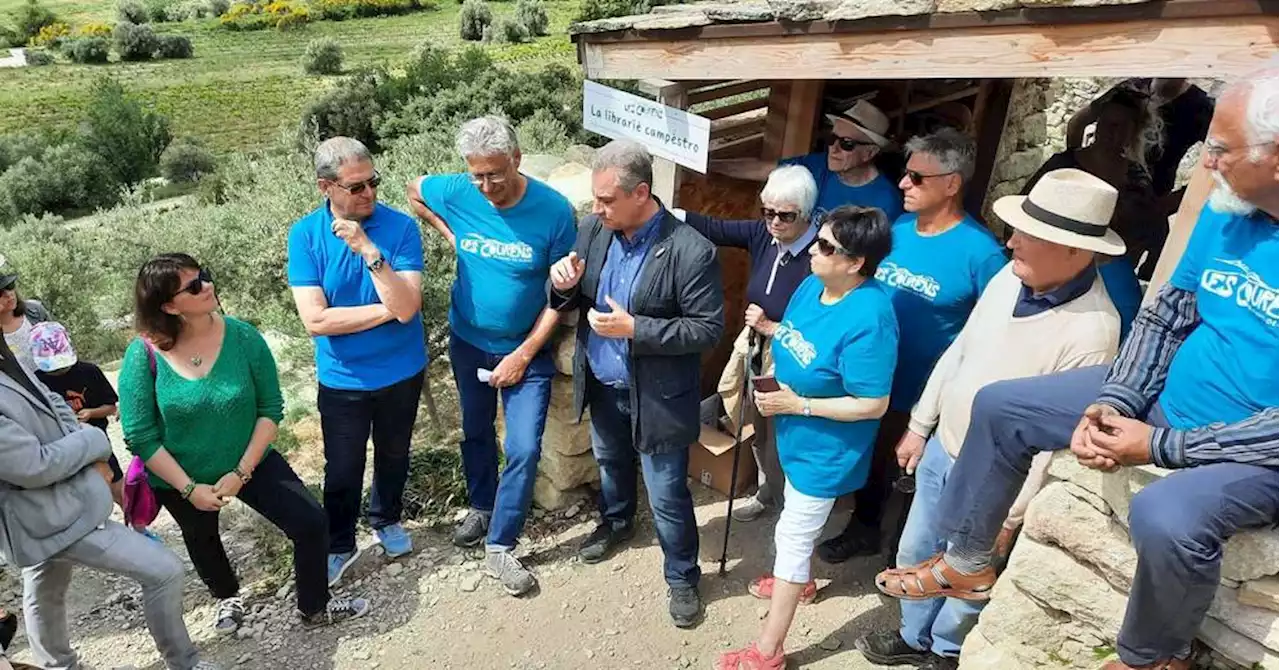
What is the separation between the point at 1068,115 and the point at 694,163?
5277 millimetres

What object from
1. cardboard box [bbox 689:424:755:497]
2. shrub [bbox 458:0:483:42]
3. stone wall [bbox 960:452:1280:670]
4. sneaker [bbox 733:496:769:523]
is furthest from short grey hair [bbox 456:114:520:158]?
shrub [bbox 458:0:483:42]

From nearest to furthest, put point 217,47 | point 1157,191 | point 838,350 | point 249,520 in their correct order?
point 838,350
point 1157,191
point 249,520
point 217,47

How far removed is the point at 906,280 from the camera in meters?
3.48

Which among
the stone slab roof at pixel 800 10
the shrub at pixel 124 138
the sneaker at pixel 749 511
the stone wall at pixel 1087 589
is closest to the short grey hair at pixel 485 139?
the stone slab roof at pixel 800 10

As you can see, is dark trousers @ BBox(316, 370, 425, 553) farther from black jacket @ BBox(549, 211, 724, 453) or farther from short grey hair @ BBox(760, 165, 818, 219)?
short grey hair @ BBox(760, 165, 818, 219)

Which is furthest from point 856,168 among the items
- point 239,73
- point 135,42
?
point 135,42

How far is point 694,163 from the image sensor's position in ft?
13.5

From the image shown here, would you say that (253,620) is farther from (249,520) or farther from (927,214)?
(927,214)

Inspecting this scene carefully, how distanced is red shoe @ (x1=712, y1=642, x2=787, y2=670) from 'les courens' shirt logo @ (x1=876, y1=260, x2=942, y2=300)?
1609mm

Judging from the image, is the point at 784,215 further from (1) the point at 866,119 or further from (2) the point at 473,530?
(2) the point at 473,530

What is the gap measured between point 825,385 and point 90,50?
59491 millimetres

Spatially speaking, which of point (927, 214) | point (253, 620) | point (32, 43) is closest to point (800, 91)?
point (927, 214)

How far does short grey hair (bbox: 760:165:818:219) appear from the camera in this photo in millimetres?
3508

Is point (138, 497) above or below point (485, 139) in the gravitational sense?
below
